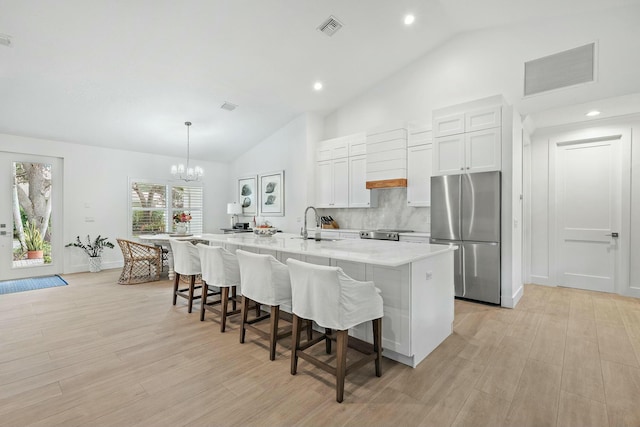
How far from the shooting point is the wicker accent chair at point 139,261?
5113mm

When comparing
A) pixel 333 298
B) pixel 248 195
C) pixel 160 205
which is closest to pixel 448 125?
pixel 333 298

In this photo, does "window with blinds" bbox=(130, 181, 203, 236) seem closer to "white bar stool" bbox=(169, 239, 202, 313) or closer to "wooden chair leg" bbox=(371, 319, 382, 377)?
"white bar stool" bbox=(169, 239, 202, 313)

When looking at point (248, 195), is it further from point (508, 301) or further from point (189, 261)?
point (508, 301)

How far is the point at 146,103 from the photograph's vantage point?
4.90 metres

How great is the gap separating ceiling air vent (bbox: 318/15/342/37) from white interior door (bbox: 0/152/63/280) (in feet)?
18.3

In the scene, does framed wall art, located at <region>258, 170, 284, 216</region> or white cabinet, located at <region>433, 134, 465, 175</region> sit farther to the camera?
framed wall art, located at <region>258, 170, 284, 216</region>

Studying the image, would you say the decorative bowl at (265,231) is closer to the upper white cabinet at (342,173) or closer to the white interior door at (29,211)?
the upper white cabinet at (342,173)

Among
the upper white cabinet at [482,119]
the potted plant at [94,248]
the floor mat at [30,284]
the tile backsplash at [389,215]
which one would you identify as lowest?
the floor mat at [30,284]

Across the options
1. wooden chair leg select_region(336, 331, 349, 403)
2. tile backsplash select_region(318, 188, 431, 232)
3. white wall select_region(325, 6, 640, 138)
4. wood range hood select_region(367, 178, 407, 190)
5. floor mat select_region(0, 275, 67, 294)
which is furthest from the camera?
tile backsplash select_region(318, 188, 431, 232)

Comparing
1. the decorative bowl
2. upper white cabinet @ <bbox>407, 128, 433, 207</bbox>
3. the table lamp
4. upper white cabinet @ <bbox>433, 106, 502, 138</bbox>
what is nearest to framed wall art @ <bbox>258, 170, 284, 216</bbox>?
the table lamp

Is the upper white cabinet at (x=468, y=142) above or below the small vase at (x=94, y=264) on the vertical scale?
above

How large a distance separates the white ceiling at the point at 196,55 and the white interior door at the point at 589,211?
6.62ft

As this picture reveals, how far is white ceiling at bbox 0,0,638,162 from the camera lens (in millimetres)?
3312

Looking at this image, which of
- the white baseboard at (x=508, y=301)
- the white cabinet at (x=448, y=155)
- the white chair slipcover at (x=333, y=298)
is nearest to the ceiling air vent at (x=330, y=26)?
the white cabinet at (x=448, y=155)
